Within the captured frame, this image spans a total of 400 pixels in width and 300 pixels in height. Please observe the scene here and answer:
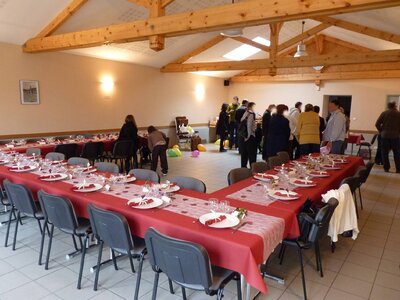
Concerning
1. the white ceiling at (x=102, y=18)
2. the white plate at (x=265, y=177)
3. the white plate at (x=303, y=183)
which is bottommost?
the white plate at (x=303, y=183)

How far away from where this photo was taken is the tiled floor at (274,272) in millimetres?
2418

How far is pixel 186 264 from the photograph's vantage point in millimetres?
1727

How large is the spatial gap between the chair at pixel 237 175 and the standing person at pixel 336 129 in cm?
304

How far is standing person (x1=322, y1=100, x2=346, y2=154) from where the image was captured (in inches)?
225

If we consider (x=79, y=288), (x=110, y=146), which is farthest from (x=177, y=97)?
(x=79, y=288)

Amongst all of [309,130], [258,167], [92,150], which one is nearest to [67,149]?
[92,150]

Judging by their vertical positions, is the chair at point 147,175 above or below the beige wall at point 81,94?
below

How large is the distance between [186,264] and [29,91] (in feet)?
21.3

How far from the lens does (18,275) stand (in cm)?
263

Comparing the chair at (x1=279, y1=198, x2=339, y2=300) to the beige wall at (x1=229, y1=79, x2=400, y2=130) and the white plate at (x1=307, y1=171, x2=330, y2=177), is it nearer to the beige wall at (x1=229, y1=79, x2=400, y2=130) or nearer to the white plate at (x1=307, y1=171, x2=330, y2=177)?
the white plate at (x1=307, y1=171, x2=330, y2=177)

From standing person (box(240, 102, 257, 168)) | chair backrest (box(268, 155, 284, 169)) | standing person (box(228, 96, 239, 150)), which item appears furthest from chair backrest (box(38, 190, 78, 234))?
standing person (box(228, 96, 239, 150))

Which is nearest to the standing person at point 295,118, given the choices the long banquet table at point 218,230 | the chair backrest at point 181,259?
the long banquet table at point 218,230

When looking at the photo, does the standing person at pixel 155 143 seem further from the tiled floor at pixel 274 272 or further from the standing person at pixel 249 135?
the tiled floor at pixel 274 272

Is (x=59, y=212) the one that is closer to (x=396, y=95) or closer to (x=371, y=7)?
(x=371, y=7)
